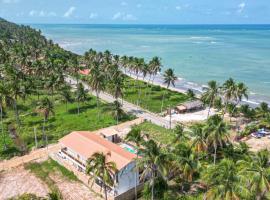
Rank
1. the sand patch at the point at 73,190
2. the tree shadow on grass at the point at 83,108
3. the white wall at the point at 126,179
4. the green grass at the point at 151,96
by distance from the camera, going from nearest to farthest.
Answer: the white wall at the point at 126,179 → the sand patch at the point at 73,190 → the tree shadow on grass at the point at 83,108 → the green grass at the point at 151,96

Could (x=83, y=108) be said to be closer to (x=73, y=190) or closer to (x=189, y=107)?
(x=189, y=107)

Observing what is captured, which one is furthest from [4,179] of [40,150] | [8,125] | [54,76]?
[54,76]

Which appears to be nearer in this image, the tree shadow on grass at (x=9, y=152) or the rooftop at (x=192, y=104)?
the tree shadow on grass at (x=9, y=152)

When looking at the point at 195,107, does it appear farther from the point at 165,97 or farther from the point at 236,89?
the point at 236,89

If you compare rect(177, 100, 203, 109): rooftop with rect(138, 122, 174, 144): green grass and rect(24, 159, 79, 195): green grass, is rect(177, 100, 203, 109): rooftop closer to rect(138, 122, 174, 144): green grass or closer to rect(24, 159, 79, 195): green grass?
rect(138, 122, 174, 144): green grass

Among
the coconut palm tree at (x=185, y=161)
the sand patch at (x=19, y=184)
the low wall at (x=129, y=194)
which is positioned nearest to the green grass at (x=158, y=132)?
the low wall at (x=129, y=194)

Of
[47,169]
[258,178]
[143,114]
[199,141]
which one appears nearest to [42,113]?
[47,169]

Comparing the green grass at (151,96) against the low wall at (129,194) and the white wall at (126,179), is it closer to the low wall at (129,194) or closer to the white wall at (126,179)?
the low wall at (129,194)
